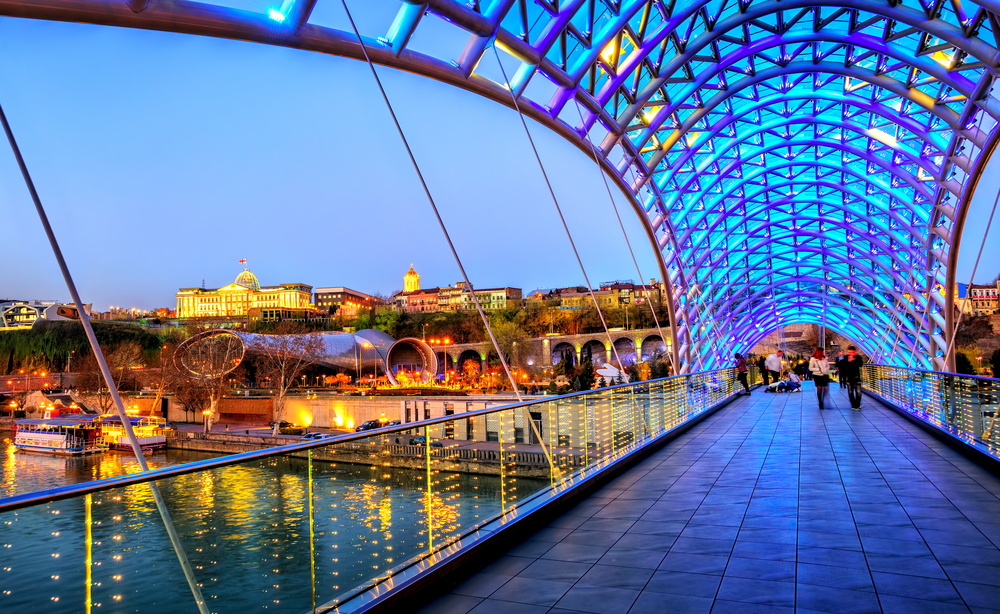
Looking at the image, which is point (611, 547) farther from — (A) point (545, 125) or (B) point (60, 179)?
(A) point (545, 125)

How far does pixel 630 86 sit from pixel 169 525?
56.2 ft

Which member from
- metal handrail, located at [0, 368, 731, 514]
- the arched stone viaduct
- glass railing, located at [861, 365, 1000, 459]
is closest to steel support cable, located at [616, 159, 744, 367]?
glass railing, located at [861, 365, 1000, 459]

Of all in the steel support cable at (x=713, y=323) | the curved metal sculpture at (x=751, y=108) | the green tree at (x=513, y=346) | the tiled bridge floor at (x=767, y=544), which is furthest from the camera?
the green tree at (x=513, y=346)

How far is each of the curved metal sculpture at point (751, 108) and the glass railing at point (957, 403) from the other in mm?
7251

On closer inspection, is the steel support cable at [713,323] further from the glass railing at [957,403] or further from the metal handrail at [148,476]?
the metal handrail at [148,476]

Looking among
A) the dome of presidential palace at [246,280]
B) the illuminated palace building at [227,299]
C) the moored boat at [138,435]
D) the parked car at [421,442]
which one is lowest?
the moored boat at [138,435]

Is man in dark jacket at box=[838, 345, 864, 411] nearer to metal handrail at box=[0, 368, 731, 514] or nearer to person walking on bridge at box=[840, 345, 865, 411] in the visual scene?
person walking on bridge at box=[840, 345, 865, 411]

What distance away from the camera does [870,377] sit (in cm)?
2400

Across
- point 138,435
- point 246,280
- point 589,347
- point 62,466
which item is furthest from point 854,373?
point 246,280

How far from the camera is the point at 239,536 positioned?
133 inches

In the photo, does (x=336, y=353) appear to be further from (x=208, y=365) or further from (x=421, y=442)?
(x=421, y=442)

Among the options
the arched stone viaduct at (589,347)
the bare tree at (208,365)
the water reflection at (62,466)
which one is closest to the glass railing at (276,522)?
the water reflection at (62,466)

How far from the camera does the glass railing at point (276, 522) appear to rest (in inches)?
99.5

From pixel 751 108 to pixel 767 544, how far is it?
21.5 meters
